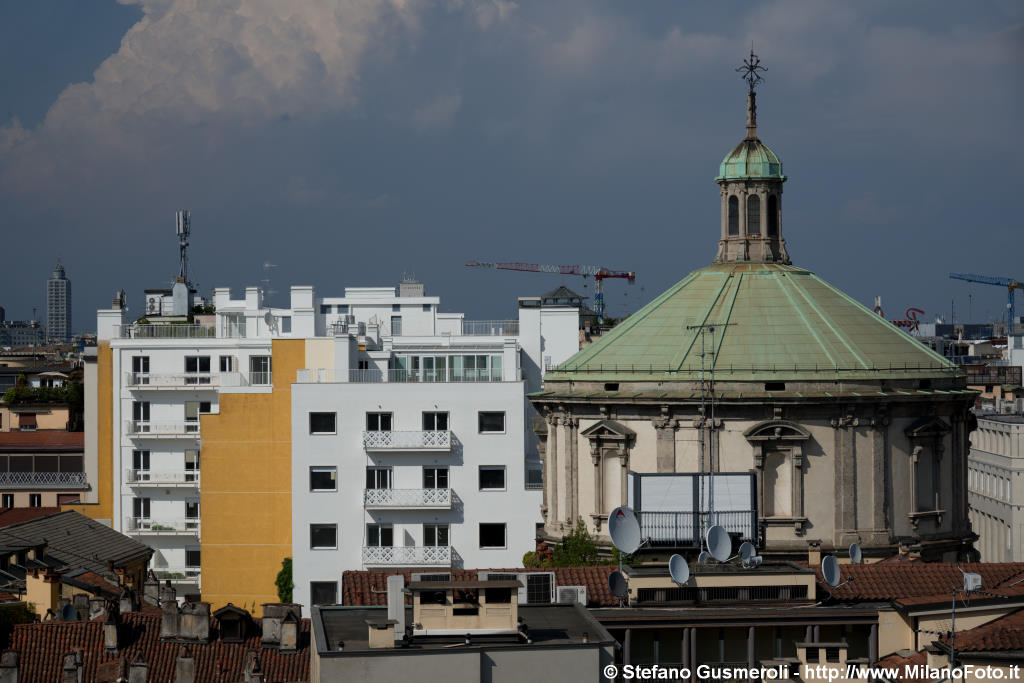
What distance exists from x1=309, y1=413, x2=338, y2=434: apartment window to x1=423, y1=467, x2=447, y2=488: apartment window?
14.6ft

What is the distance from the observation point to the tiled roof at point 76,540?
76688 mm

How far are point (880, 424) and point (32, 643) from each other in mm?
33919

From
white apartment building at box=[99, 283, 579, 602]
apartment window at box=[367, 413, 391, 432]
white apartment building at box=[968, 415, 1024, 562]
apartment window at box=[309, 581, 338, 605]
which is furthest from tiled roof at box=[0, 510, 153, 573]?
white apartment building at box=[968, 415, 1024, 562]

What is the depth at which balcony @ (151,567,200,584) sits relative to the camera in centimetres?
9850

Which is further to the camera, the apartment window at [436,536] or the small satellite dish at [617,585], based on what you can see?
the apartment window at [436,536]

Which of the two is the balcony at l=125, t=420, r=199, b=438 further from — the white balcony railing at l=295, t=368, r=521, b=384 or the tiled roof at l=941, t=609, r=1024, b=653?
the tiled roof at l=941, t=609, r=1024, b=653

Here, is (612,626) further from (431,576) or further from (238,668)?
(238,668)

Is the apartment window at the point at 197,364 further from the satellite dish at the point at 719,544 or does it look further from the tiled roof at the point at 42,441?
the satellite dish at the point at 719,544

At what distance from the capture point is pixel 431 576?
165ft

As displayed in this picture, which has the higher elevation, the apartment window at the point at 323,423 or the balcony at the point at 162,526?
the apartment window at the point at 323,423

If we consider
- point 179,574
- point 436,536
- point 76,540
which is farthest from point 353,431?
point 179,574

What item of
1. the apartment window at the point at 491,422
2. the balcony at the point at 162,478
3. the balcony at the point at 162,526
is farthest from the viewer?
the balcony at the point at 162,478

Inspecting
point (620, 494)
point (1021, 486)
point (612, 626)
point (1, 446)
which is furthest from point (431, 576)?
point (1, 446)

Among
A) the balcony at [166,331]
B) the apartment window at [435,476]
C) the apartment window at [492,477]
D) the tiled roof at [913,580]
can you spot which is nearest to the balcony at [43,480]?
the balcony at [166,331]
